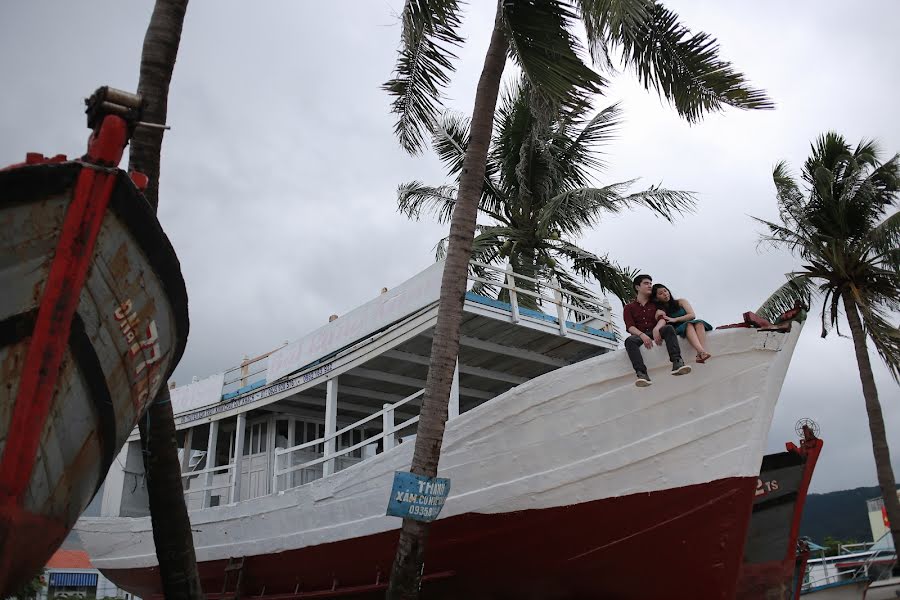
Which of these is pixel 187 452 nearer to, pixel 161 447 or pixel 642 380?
pixel 161 447

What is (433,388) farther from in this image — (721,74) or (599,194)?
(599,194)

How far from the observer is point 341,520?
331 inches

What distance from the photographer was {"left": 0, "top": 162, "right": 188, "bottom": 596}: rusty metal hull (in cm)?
399

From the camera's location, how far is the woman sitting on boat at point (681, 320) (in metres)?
6.63

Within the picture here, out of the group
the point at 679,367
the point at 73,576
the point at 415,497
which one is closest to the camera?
the point at 415,497

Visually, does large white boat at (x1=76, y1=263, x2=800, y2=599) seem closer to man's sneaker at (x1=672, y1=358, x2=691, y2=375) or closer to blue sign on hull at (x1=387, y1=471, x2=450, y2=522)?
man's sneaker at (x1=672, y1=358, x2=691, y2=375)

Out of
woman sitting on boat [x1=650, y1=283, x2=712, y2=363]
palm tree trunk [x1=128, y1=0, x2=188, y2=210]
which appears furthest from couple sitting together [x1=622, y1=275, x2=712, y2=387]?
palm tree trunk [x1=128, y1=0, x2=188, y2=210]

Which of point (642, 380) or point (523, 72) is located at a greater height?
point (523, 72)

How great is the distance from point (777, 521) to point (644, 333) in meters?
4.17

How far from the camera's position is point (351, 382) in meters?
10.5

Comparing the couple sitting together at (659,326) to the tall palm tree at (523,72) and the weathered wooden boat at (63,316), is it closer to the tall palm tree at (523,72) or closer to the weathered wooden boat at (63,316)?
the tall palm tree at (523,72)

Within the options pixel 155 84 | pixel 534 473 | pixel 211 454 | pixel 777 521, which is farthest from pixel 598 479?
pixel 211 454

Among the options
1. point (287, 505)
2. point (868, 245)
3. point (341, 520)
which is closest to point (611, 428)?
point (341, 520)

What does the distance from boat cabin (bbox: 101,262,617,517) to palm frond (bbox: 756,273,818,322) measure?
256 inches
